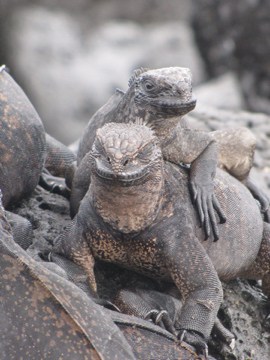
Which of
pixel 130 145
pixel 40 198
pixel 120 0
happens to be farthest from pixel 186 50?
pixel 130 145

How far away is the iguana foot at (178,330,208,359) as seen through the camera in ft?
18.5

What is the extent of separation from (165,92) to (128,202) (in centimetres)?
90

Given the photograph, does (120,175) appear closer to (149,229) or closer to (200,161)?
(149,229)

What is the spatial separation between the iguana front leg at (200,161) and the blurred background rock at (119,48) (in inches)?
360

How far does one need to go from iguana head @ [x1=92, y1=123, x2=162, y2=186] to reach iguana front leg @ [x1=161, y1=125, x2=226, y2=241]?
0.82 metres

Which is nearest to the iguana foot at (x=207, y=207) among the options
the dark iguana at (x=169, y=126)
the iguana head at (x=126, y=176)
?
the dark iguana at (x=169, y=126)

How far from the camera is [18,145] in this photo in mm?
6801

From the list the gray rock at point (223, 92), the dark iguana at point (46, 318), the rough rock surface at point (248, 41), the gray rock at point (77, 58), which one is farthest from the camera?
the gray rock at point (77, 58)

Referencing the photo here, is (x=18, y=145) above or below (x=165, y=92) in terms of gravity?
below

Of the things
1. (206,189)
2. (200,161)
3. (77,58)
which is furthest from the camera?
(77,58)

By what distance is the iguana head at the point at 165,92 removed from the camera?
613 cm

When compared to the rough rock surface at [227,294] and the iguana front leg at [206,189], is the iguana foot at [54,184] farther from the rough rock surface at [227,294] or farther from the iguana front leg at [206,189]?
the iguana front leg at [206,189]

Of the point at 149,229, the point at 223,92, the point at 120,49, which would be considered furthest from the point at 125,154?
the point at 120,49

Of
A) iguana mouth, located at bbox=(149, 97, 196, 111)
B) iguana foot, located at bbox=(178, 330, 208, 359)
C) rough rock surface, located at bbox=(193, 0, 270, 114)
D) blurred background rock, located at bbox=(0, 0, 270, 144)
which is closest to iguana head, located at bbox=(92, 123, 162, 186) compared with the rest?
iguana mouth, located at bbox=(149, 97, 196, 111)
